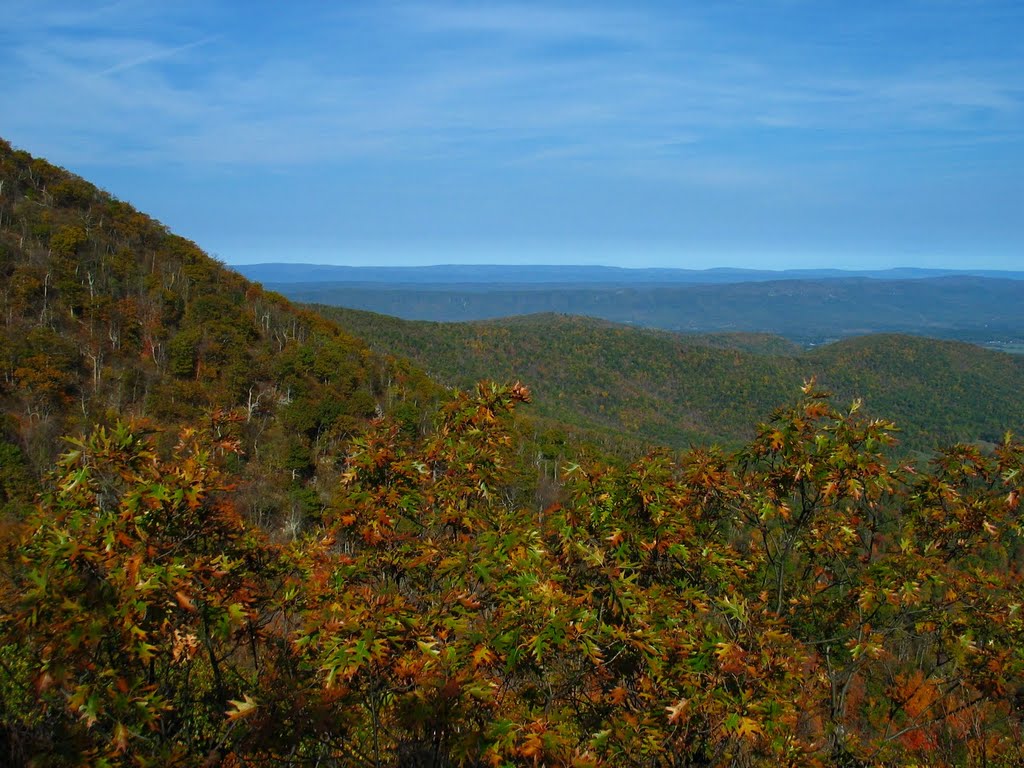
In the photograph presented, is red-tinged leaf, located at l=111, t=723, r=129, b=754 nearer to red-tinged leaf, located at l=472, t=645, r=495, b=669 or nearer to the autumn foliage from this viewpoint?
the autumn foliage

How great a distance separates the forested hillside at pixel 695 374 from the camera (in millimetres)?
120125

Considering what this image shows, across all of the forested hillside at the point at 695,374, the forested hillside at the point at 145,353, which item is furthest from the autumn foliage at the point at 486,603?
the forested hillside at the point at 695,374

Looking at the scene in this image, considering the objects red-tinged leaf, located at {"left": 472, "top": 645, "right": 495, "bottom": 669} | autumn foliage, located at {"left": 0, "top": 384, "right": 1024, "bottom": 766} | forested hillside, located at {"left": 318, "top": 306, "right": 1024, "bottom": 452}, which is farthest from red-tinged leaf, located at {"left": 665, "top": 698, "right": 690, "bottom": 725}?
forested hillside, located at {"left": 318, "top": 306, "right": 1024, "bottom": 452}

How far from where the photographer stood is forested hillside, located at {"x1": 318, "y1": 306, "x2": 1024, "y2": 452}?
120 m

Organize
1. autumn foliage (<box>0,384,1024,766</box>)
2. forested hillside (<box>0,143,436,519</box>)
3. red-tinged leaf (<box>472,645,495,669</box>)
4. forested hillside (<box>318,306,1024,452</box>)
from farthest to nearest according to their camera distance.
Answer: forested hillside (<box>318,306,1024,452</box>) < forested hillside (<box>0,143,436,519</box>) < red-tinged leaf (<box>472,645,495,669</box>) < autumn foliage (<box>0,384,1024,766</box>)

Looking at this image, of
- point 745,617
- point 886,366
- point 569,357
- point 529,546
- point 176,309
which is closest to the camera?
point 745,617

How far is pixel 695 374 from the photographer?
480 feet

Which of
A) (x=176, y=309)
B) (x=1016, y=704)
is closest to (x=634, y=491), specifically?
(x=1016, y=704)

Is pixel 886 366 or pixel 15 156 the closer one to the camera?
pixel 15 156

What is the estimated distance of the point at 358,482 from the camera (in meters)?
5.12

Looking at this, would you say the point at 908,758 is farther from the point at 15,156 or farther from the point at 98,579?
the point at 15,156

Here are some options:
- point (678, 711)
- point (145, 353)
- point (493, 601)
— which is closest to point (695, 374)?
point (145, 353)

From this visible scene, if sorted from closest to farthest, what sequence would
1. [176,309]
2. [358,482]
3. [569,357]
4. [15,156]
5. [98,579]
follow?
[98,579] → [358,482] → [176,309] → [15,156] → [569,357]

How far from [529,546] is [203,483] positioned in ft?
7.12
